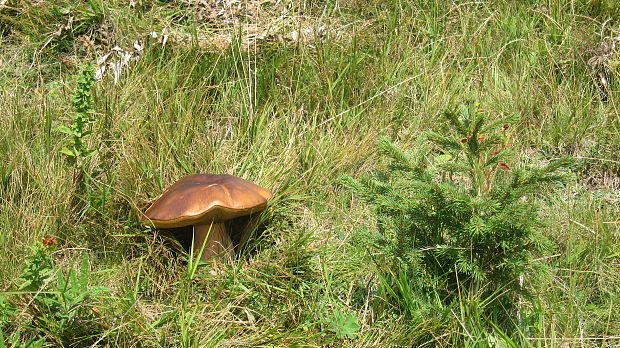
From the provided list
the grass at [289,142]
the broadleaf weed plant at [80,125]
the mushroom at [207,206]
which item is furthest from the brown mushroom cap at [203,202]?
the broadleaf weed plant at [80,125]

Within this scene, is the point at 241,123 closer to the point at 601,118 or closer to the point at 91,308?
the point at 91,308

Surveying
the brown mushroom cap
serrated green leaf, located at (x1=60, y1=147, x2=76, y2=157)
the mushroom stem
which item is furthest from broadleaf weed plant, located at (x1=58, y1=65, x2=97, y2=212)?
the mushroom stem

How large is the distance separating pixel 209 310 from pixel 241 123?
1355 mm

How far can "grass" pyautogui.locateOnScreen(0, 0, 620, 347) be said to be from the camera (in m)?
2.77

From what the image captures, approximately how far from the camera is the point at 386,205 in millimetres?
2748

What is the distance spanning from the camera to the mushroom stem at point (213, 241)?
3.11 metres

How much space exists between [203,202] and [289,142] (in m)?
0.98

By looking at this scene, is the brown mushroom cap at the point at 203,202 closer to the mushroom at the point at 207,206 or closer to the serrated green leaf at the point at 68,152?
the mushroom at the point at 207,206

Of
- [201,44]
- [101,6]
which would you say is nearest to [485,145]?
[201,44]

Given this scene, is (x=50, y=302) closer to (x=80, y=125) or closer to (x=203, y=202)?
(x=203, y=202)

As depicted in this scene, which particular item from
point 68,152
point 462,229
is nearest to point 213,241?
point 68,152

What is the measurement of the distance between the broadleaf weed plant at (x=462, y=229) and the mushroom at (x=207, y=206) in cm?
49

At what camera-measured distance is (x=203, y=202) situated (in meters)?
2.89

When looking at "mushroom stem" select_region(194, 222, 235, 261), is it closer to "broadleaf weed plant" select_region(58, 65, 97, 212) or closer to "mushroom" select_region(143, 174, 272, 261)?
"mushroom" select_region(143, 174, 272, 261)
